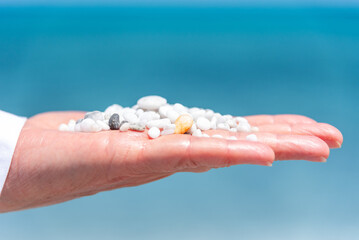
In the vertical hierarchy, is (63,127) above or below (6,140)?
above

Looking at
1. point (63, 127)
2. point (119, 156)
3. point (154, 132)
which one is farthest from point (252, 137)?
point (63, 127)

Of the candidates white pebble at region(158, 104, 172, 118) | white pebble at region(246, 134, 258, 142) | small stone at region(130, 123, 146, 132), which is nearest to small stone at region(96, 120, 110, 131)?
small stone at region(130, 123, 146, 132)

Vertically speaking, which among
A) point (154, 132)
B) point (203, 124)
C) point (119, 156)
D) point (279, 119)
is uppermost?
point (279, 119)

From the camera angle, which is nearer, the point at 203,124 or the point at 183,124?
the point at 183,124

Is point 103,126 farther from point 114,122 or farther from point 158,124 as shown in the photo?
point 158,124

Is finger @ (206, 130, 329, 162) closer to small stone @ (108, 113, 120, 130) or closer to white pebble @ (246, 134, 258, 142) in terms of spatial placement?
white pebble @ (246, 134, 258, 142)

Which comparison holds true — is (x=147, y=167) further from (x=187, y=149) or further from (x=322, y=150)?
(x=322, y=150)
